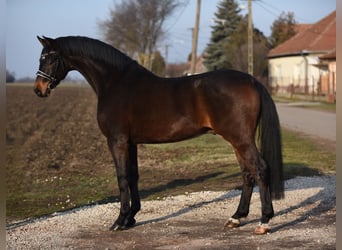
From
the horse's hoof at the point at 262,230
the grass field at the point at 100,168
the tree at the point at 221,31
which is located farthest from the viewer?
the tree at the point at 221,31

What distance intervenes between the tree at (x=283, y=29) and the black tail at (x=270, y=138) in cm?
5004

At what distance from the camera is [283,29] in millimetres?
55406

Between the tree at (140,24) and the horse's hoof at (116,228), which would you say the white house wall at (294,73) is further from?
the horse's hoof at (116,228)

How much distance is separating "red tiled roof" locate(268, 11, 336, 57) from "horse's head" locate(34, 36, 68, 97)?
35.7 metres

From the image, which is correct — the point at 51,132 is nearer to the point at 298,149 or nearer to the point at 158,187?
the point at 298,149

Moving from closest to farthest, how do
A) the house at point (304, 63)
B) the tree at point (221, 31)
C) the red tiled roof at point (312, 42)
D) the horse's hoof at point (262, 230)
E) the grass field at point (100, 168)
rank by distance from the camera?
the horse's hoof at point (262, 230)
the grass field at point (100, 168)
the house at point (304, 63)
the red tiled roof at point (312, 42)
the tree at point (221, 31)

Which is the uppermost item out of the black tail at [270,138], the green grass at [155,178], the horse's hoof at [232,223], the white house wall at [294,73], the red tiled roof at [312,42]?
the red tiled roof at [312,42]

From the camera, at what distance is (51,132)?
21.1 meters

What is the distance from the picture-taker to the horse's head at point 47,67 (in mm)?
6504

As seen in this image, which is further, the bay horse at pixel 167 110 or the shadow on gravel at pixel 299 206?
the shadow on gravel at pixel 299 206

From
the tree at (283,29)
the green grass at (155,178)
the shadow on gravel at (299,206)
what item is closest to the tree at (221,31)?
the tree at (283,29)

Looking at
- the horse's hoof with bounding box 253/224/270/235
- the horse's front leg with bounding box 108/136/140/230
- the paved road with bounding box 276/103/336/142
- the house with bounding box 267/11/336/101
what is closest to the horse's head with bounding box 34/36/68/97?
the horse's front leg with bounding box 108/136/140/230

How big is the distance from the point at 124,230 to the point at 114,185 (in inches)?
→ 162

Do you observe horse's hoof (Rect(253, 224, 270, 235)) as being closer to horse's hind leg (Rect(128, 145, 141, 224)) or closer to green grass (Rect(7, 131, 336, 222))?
horse's hind leg (Rect(128, 145, 141, 224))
